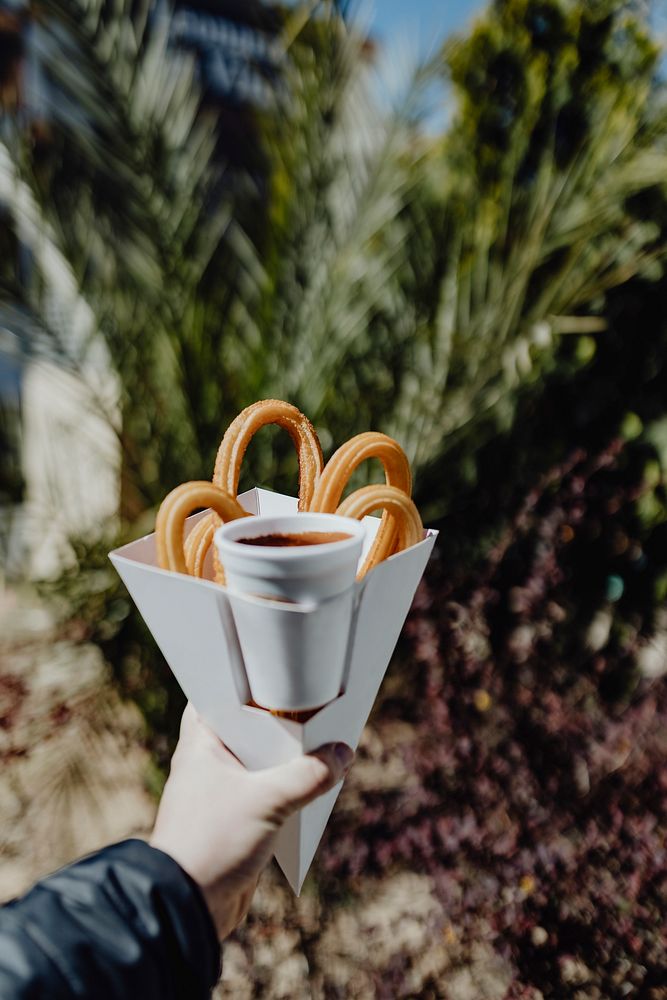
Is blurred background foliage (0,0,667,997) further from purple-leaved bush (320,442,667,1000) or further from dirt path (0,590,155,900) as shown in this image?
dirt path (0,590,155,900)

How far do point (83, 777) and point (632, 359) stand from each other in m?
2.53

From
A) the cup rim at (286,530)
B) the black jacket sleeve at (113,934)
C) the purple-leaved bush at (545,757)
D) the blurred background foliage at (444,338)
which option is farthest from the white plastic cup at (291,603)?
the purple-leaved bush at (545,757)

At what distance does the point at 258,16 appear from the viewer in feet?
7.04

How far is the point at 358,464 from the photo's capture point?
1.01 m

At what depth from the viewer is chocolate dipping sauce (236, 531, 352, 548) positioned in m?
0.87

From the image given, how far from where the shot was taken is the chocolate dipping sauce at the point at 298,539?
0.87 m

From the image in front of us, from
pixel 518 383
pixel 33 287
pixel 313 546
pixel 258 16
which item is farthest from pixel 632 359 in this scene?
pixel 313 546

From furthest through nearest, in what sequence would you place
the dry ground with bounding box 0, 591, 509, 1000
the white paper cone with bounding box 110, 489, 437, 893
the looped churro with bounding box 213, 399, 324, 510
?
the dry ground with bounding box 0, 591, 509, 1000 → the looped churro with bounding box 213, 399, 324, 510 → the white paper cone with bounding box 110, 489, 437, 893

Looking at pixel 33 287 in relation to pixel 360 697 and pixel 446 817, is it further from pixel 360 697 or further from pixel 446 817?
pixel 446 817

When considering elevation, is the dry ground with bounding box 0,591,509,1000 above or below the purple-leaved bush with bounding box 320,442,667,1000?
below

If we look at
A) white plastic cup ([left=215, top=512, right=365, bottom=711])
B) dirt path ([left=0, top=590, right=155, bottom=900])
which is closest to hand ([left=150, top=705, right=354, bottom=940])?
white plastic cup ([left=215, top=512, right=365, bottom=711])

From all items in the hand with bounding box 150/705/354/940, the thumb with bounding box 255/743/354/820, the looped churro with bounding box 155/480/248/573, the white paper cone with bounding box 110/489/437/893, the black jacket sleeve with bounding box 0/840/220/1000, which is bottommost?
the black jacket sleeve with bounding box 0/840/220/1000

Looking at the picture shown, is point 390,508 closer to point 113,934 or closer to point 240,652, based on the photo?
point 240,652

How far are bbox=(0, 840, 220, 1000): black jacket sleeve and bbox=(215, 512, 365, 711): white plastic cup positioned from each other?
280 mm
